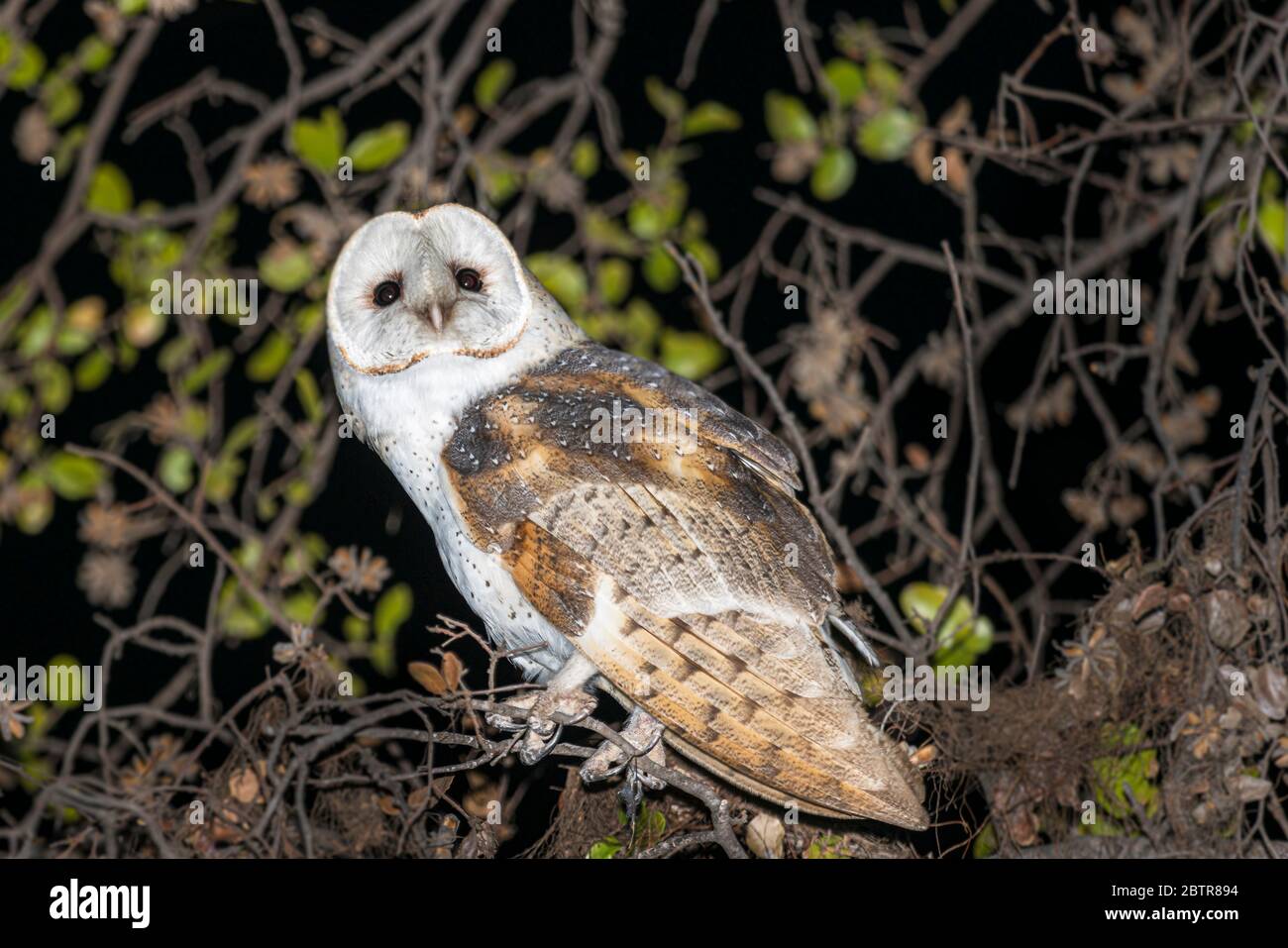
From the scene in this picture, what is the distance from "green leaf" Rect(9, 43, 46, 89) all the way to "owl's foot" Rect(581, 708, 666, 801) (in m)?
1.55

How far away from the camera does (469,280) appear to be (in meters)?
1.70

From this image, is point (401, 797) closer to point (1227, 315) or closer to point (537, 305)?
point (537, 305)

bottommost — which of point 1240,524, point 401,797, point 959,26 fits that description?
point 401,797

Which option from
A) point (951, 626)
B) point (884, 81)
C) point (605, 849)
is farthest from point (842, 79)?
point (605, 849)

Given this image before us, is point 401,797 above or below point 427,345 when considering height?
below

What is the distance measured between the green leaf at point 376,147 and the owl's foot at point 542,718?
1.07 m

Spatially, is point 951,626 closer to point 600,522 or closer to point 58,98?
point 600,522

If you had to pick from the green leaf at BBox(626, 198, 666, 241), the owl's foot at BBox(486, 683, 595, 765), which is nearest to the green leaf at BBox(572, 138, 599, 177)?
the green leaf at BBox(626, 198, 666, 241)

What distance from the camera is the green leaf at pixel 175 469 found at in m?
2.37

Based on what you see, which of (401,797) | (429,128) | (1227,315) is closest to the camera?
(401,797)

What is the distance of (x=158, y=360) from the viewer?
2348mm

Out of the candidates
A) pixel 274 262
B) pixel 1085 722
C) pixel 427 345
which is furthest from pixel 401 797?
pixel 274 262

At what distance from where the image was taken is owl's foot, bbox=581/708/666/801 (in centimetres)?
154

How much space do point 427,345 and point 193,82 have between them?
1.02 m
